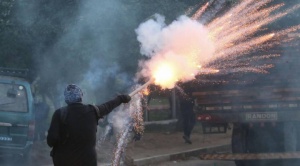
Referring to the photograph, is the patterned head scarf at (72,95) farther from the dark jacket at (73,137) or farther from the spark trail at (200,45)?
the spark trail at (200,45)

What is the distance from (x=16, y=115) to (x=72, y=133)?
15.2ft

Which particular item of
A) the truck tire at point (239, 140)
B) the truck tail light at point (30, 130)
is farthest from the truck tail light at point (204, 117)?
the truck tail light at point (30, 130)

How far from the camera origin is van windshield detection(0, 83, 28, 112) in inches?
375

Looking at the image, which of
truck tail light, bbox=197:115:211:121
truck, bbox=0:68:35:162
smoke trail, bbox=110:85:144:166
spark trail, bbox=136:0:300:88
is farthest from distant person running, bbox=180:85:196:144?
truck, bbox=0:68:35:162

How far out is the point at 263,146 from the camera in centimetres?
962

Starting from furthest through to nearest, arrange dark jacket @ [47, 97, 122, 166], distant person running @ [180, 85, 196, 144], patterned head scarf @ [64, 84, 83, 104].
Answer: distant person running @ [180, 85, 196, 144] → patterned head scarf @ [64, 84, 83, 104] → dark jacket @ [47, 97, 122, 166]

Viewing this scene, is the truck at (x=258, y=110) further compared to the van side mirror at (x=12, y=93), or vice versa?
the van side mirror at (x=12, y=93)

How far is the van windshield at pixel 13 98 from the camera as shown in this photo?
9521 mm

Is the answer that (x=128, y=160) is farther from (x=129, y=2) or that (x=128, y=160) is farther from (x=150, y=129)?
(x=150, y=129)

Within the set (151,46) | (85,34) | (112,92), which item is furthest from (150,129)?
(151,46)

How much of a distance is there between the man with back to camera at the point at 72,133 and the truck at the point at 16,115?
14.6 ft

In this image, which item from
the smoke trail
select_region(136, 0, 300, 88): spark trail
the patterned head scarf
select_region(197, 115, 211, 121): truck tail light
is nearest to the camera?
the patterned head scarf

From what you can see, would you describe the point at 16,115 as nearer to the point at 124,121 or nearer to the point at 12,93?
the point at 12,93

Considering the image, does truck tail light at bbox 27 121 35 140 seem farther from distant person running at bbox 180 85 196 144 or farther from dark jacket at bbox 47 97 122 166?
distant person running at bbox 180 85 196 144
